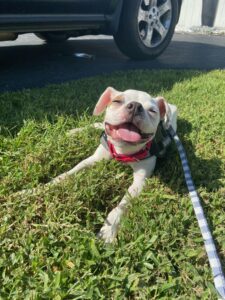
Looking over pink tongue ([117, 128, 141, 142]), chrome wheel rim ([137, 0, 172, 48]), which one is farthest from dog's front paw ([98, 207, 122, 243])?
chrome wheel rim ([137, 0, 172, 48])

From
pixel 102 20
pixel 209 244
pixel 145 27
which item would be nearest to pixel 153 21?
pixel 145 27

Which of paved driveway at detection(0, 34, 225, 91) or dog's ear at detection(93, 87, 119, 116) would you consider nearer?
dog's ear at detection(93, 87, 119, 116)

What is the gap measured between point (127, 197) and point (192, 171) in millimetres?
577

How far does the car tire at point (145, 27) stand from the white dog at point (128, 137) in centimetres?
231

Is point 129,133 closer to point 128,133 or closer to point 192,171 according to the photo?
point 128,133

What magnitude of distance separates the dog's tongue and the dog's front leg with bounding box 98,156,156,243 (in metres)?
0.28

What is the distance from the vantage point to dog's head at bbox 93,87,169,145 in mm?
1987

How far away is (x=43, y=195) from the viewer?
195 centimetres

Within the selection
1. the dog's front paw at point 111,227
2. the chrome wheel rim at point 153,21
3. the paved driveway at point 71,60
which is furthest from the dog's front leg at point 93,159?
the chrome wheel rim at point 153,21

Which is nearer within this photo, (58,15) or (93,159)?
(93,159)

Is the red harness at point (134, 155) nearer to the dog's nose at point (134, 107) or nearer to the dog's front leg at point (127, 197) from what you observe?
the dog's front leg at point (127, 197)

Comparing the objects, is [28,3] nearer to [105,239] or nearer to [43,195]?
[43,195]

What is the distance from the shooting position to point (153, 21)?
15.6ft

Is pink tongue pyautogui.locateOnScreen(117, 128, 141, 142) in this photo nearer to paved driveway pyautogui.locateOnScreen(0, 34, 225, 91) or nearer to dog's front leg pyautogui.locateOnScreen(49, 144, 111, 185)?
dog's front leg pyautogui.locateOnScreen(49, 144, 111, 185)
